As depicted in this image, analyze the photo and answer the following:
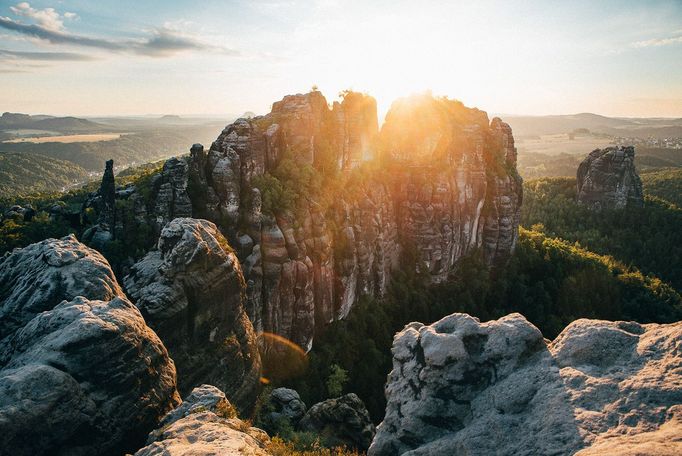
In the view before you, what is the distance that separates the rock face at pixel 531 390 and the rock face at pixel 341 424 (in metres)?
16.5

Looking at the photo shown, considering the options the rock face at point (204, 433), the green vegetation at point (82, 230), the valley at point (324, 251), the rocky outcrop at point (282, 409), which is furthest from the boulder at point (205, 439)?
the green vegetation at point (82, 230)

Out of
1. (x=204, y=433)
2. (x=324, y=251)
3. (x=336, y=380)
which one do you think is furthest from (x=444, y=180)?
(x=204, y=433)

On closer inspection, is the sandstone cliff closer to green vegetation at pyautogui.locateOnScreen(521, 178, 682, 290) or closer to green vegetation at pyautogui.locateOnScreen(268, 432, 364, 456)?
green vegetation at pyautogui.locateOnScreen(268, 432, 364, 456)

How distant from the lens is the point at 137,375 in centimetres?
1557

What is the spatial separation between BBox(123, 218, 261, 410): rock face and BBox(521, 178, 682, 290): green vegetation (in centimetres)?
9942

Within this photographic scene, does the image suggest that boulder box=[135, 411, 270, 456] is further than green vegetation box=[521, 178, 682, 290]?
No

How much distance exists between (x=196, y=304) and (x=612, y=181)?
402 feet

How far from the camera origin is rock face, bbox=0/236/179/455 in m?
12.6

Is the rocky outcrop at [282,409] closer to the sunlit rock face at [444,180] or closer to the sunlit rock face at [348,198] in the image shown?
the sunlit rock face at [348,198]

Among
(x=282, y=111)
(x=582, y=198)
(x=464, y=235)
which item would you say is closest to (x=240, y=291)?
(x=282, y=111)

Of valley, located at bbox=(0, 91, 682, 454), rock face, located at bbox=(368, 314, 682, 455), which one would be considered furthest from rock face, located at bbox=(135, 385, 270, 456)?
rock face, located at bbox=(368, 314, 682, 455)

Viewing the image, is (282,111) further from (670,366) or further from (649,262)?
(649,262)

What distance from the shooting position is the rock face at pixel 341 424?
29578 mm

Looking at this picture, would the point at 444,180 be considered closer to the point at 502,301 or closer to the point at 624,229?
the point at 502,301
